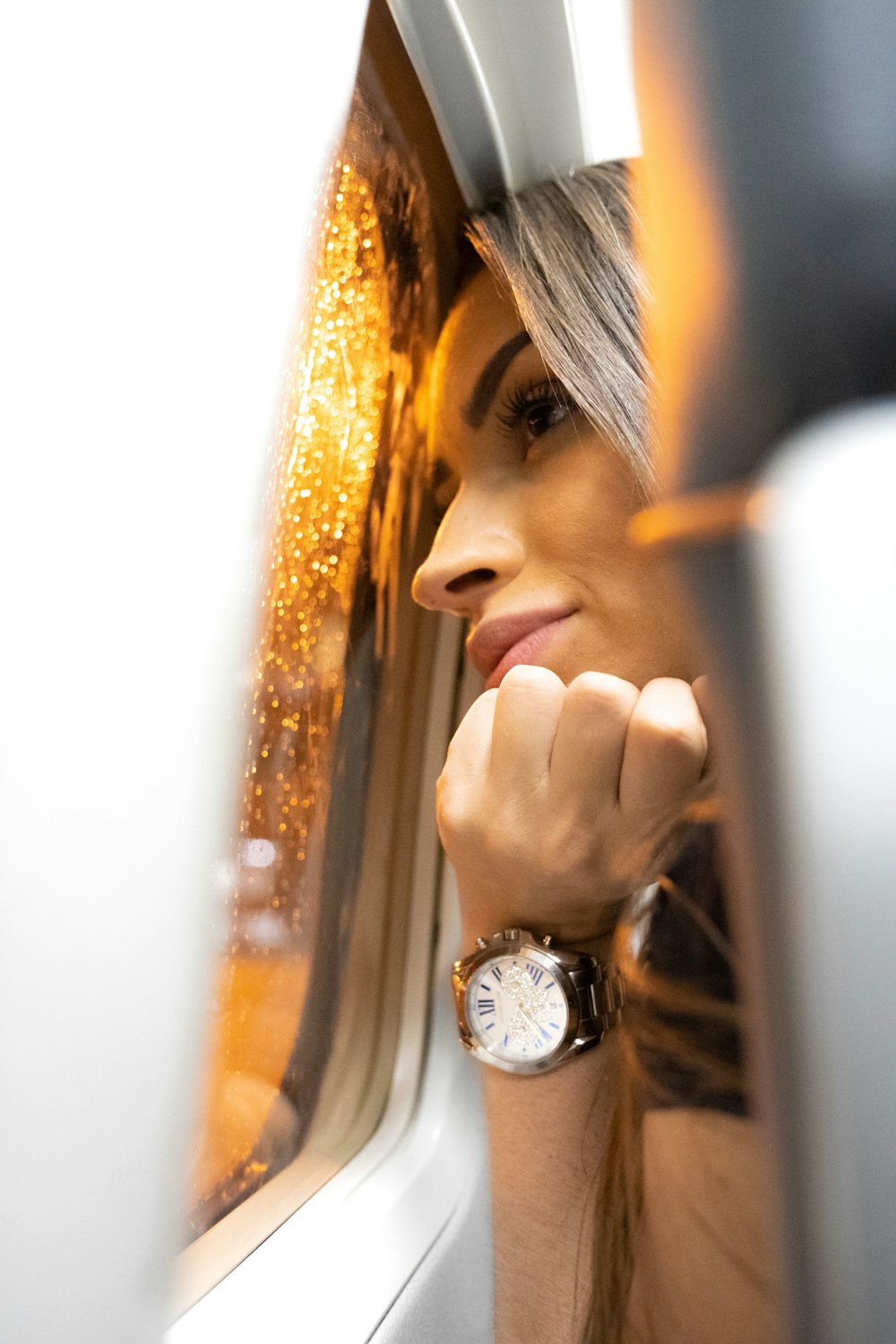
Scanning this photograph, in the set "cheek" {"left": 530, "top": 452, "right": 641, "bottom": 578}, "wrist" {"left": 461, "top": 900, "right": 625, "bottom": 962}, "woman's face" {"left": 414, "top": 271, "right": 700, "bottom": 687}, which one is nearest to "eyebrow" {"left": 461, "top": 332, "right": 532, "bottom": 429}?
"woman's face" {"left": 414, "top": 271, "right": 700, "bottom": 687}

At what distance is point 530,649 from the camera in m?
0.74

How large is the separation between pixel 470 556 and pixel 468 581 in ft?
0.08

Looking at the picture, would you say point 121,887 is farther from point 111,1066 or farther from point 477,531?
point 477,531

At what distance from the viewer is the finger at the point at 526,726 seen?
614mm

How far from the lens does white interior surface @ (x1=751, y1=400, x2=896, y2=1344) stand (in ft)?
0.61

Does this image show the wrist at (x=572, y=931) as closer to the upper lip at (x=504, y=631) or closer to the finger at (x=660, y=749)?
the finger at (x=660, y=749)

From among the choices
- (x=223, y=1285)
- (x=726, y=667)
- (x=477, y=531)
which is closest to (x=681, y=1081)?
(x=726, y=667)

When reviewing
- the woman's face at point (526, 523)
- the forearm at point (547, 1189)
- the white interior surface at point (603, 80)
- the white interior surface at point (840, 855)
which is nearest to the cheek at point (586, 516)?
the woman's face at point (526, 523)

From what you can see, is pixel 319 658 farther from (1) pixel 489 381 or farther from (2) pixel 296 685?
(1) pixel 489 381

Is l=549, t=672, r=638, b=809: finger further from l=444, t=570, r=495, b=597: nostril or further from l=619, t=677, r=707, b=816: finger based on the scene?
l=444, t=570, r=495, b=597: nostril

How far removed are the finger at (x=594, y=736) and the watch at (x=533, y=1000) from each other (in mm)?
126

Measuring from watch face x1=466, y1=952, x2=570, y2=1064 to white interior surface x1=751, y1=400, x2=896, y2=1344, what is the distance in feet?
1.52

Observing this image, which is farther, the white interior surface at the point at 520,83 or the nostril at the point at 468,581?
the nostril at the point at 468,581

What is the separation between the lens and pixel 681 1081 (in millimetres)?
327
